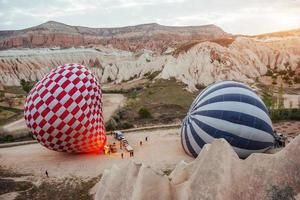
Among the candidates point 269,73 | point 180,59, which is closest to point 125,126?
point 180,59

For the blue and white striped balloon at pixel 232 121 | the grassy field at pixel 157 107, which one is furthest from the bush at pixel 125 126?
the blue and white striped balloon at pixel 232 121

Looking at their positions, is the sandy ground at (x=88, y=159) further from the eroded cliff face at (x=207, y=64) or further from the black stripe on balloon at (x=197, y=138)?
the eroded cliff face at (x=207, y=64)

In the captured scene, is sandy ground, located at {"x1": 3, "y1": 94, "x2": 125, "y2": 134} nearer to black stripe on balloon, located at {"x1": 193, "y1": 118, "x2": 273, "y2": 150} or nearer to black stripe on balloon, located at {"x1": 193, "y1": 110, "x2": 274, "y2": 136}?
black stripe on balloon, located at {"x1": 193, "y1": 118, "x2": 273, "y2": 150}

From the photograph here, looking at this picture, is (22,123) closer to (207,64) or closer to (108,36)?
(207,64)

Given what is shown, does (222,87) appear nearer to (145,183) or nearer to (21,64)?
(145,183)

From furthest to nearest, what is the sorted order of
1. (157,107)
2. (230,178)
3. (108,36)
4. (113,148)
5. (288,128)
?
1. (108,36)
2. (157,107)
3. (288,128)
4. (113,148)
5. (230,178)

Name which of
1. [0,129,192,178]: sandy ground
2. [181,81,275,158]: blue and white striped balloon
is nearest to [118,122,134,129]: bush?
[0,129,192,178]: sandy ground

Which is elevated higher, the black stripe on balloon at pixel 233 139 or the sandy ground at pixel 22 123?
the black stripe on balloon at pixel 233 139
